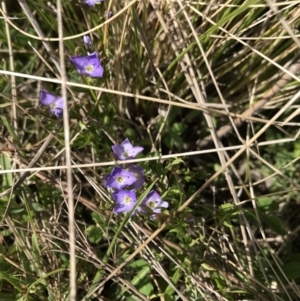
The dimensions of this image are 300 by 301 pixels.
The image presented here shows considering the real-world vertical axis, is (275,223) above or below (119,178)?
below

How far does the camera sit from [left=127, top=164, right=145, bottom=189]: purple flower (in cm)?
136

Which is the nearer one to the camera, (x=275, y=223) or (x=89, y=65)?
(x=89, y=65)

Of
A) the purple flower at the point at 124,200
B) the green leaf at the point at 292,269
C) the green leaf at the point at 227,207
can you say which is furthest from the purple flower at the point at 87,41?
the green leaf at the point at 292,269

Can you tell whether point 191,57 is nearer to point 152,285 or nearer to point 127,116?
point 127,116

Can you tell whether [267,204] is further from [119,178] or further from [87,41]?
[87,41]

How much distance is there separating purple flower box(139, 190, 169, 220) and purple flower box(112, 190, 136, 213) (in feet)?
0.19

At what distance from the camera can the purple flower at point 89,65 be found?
1.39 meters

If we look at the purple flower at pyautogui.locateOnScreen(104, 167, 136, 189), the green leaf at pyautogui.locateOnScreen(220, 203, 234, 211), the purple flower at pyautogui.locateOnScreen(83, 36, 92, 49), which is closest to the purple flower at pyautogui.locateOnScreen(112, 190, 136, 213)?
the purple flower at pyautogui.locateOnScreen(104, 167, 136, 189)

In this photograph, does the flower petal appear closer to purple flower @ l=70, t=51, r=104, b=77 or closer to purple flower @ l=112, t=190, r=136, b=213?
purple flower @ l=70, t=51, r=104, b=77

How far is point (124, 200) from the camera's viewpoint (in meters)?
1.35

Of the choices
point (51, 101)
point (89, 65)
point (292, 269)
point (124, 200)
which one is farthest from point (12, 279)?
point (292, 269)

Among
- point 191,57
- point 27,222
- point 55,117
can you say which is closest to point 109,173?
point 55,117

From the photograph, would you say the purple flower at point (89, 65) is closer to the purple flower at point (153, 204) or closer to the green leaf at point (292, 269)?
the purple flower at point (153, 204)

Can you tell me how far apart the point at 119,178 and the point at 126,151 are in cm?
13
